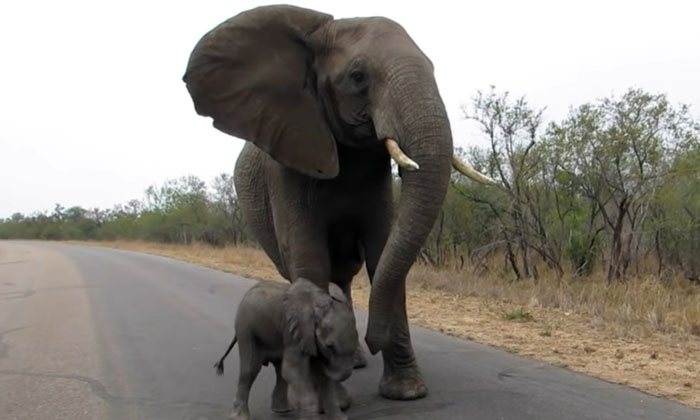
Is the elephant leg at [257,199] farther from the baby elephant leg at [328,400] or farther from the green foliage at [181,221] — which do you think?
the green foliage at [181,221]

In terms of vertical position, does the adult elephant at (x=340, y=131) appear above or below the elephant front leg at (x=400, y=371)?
above

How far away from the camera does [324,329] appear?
3.70m

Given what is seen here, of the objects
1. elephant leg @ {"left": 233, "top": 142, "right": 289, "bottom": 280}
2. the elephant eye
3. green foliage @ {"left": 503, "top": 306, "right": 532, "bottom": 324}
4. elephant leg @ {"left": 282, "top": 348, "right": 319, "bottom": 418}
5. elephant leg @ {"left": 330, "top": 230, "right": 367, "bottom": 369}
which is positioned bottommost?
elephant leg @ {"left": 282, "top": 348, "right": 319, "bottom": 418}

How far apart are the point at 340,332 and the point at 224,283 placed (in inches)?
450

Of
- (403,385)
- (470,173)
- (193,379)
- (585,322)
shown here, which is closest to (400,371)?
(403,385)

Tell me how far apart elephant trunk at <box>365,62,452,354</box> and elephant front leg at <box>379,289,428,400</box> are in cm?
72

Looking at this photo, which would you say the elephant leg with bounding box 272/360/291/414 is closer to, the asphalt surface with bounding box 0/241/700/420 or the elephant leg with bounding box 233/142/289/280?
the asphalt surface with bounding box 0/241/700/420

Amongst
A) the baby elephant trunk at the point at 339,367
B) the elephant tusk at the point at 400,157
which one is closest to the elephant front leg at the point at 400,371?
the baby elephant trunk at the point at 339,367

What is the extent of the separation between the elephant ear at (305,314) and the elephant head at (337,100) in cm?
49

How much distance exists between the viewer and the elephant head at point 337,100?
402 cm

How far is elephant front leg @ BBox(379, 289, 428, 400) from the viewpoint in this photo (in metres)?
4.74

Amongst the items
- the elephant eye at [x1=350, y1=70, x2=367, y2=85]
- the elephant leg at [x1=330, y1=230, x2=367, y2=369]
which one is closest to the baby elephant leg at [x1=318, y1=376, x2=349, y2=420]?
the elephant leg at [x1=330, y1=230, x2=367, y2=369]

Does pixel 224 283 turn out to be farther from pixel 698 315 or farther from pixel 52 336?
pixel 698 315

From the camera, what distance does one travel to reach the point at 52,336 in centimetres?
813
